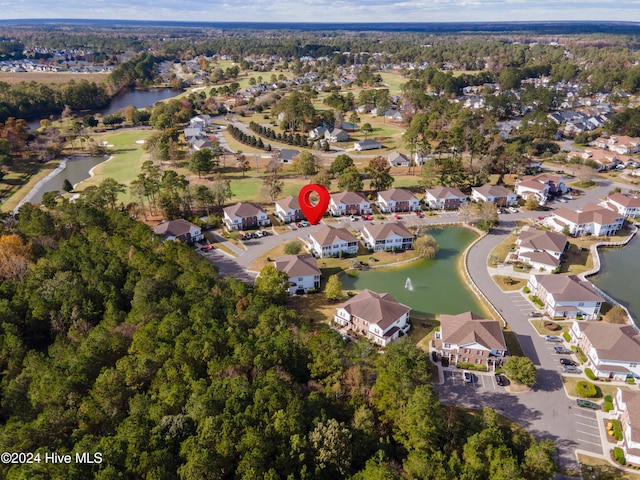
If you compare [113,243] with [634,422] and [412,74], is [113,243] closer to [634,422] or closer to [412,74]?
[634,422]

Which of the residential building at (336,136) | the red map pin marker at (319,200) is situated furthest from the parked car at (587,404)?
the residential building at (336,136)

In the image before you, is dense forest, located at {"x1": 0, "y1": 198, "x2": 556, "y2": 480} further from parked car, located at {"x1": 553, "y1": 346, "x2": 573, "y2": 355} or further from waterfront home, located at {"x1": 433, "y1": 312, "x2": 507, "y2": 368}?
parked car, located at {"x1": 553, "y1": 346, "x2": 573, "y2": 355}

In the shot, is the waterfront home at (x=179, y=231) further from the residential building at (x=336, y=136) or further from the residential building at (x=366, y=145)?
the residential building at (x=336, y=136)

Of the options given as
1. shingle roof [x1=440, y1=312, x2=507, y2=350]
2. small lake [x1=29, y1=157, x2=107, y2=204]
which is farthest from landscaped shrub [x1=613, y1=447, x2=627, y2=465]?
small lake [x1=29, y1=157, x2=107, y2=204]

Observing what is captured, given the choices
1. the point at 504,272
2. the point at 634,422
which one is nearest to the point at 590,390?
the point at 634,422

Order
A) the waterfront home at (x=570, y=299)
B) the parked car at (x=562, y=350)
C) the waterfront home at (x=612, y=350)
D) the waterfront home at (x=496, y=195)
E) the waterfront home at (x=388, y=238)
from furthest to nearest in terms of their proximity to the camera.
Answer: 1. the waterfront home at (x=496, y=195)
2. the waterfront home at (x=388, y=238)
3. the waterfront home at (x=570, y=299)
4. the parked car at (x=562, y=350)
5. the waterfront home at (x=612, y=350)

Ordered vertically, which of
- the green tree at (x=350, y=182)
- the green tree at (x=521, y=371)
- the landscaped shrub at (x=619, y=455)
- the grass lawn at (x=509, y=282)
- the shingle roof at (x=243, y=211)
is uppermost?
the green tree at (x=350, y=182)
